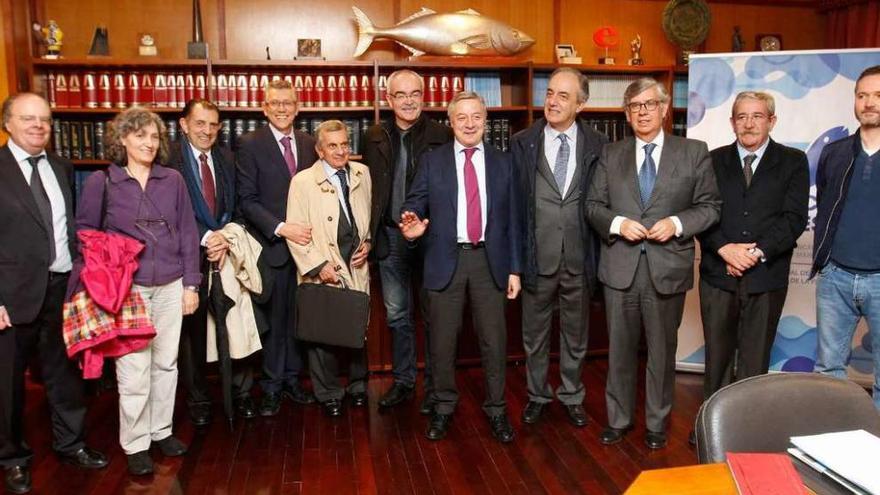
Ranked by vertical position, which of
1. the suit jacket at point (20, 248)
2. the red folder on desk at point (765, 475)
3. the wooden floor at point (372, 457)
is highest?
the suit jacket at point (20, 248)

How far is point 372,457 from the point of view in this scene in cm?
315

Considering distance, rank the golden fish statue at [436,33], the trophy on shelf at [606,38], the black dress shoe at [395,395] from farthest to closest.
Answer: the trophy on shelf at [606,38] → the golden fish statue at [436,33] → the black dress shoe at [395,395]

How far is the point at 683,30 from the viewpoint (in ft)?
17.0

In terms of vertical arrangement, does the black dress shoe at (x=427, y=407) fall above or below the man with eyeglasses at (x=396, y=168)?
below

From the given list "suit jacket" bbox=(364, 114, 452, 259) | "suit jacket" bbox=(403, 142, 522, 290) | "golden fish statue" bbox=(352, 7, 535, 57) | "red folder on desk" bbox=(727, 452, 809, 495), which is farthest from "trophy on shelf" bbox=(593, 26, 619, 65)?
"red folder on desk" bbox=(727, 452, 809, 495)

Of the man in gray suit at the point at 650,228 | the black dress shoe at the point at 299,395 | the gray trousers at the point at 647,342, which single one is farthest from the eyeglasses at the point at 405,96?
the black dress shoe at the point at 299,395

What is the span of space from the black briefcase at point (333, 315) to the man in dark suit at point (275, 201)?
257 millimetres

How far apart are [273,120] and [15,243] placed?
52.2 inches

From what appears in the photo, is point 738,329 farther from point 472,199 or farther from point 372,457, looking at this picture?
point 372,457

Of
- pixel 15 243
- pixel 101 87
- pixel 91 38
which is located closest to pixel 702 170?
pixel 15 243

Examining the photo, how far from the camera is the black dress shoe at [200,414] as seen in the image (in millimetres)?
3525

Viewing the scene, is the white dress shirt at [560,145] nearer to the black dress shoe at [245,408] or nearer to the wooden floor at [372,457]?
the wooden floor at [372,457]

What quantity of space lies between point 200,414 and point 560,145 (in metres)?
2.28

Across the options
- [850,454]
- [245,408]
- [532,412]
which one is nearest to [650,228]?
A: [532,412]
